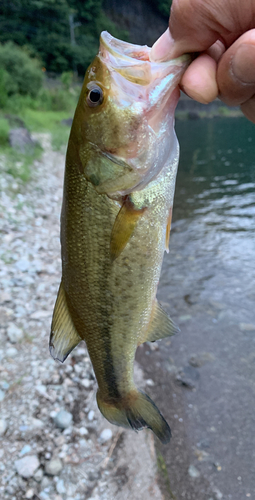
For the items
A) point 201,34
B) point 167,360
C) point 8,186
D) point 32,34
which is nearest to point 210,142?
point 8,186

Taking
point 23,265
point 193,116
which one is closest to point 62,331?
point 23,265

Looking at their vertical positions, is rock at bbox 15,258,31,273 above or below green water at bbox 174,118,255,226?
below

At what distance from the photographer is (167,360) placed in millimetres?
4133

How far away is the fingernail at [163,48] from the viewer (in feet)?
4.67

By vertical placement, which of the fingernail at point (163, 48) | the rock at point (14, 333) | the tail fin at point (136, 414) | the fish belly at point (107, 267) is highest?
the fingernail at point (163, 48)

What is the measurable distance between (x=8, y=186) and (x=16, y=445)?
5643 mm

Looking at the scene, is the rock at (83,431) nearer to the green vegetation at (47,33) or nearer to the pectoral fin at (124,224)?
the pectoral fin at (124,224)

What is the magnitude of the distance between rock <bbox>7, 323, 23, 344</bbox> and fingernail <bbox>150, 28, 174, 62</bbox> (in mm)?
2983

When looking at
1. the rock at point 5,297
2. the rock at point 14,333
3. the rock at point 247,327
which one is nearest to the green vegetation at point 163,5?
the rock at point 247,327

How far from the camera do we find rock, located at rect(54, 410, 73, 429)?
2698 millimetres

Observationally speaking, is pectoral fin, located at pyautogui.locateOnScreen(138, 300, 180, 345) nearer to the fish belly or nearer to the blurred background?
the fish belly

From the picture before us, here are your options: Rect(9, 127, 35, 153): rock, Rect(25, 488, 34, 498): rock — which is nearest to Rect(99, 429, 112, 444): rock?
Rect(25, 488, 34, 498): rock

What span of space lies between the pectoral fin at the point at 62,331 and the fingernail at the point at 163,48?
4.02 ft

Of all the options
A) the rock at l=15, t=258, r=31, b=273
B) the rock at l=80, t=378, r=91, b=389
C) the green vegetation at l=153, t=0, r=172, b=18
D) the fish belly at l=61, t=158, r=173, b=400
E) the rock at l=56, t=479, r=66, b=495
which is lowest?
the rock at l=56, t=479, r=66, b=495
